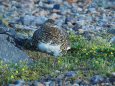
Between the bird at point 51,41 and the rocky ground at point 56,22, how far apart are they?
1.38 feet

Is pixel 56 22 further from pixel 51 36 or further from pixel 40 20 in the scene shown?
pixel 51 36

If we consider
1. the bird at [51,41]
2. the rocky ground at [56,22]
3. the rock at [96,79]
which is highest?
the bird at [51,41]

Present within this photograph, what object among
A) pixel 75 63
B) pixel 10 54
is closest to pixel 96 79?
pixel 75 63

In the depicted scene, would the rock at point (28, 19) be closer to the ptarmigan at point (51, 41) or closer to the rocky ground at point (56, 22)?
the rocky ground at point (56, 22)

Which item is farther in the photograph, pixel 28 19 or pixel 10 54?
pixel 28 19

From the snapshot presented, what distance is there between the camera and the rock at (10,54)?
401 inches

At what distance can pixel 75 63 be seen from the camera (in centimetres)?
1022

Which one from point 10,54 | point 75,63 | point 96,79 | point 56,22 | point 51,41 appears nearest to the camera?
point 96,79

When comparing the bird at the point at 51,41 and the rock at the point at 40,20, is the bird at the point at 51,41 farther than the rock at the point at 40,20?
No

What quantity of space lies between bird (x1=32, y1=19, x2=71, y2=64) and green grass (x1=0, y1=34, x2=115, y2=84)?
130mm

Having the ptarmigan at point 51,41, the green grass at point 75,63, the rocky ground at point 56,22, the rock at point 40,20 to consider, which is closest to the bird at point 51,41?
the ptarmigan at point 51,41

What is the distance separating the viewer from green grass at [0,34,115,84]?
916 centimetres

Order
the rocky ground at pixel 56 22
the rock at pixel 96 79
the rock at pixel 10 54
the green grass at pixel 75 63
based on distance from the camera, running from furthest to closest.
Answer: the rock at pixel 10 54 → the green grass at pixel 75 63 → the rocky ground at pixel 56 22 → the rock at pixel 96 79

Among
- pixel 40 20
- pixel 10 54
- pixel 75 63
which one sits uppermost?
pixel 10 54
